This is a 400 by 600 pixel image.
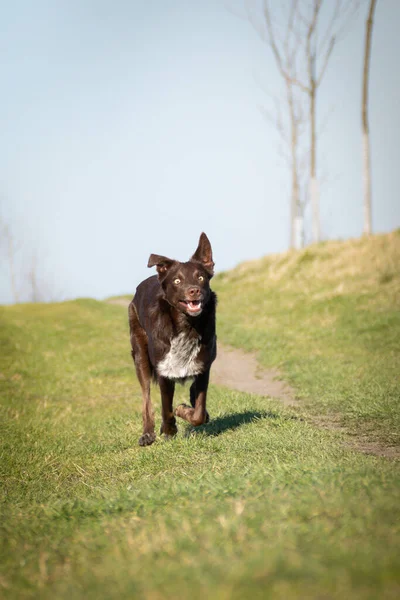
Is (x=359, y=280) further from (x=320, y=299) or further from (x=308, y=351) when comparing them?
(x=308, y=351)

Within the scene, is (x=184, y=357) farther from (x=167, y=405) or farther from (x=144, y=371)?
(x=144, y=371)

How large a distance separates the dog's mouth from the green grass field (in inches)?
58.5

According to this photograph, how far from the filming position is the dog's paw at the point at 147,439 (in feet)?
25.0

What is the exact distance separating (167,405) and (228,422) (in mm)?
1273

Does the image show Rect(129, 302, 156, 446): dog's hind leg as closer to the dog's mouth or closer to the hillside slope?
the dog's mouth

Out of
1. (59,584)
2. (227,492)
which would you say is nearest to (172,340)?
(227,492)

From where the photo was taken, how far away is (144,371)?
8.27m

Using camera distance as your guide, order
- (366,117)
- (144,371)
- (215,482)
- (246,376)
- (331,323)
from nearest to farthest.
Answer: (215,482), (144,371), (246,376), (331,323), (366,117)

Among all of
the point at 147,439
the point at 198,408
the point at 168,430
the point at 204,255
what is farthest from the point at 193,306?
the point at 147,439

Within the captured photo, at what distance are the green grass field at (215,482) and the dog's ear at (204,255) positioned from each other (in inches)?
79.0

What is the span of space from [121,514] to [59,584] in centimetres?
128

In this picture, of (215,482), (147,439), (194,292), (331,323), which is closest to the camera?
(215,482)

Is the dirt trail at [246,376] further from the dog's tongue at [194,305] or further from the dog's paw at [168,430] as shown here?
the dog's tongue at [194,305]


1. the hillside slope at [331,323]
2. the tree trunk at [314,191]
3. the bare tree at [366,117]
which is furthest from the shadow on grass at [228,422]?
the tree trunk at [314,191]
